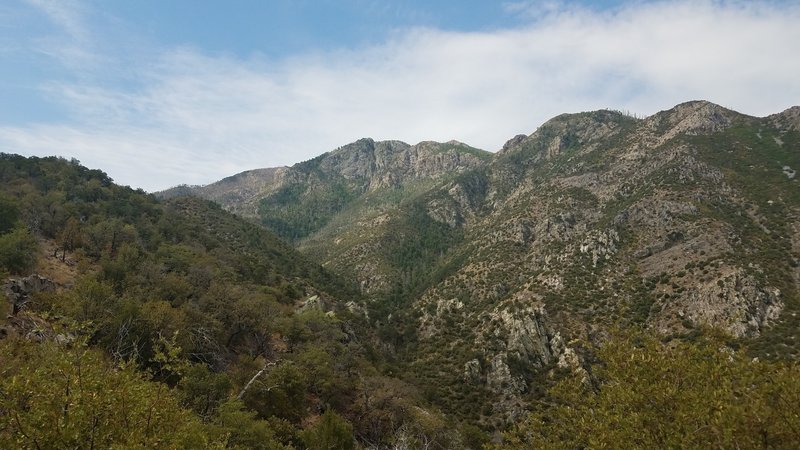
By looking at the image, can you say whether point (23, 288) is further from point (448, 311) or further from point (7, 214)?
point (448, 311)

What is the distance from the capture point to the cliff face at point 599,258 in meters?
77.9

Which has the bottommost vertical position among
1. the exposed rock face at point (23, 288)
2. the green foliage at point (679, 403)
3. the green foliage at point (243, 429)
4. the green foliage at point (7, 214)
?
the green foliage at point (243, 429)

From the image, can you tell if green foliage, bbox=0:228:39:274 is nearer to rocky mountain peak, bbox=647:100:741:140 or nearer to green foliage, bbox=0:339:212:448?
green foliage, bbox=0:339:212:448

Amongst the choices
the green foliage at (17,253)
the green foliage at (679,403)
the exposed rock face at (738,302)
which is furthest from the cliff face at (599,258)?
the green foliage at (17,253)

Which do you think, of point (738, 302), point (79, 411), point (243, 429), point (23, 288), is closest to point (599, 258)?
point (738, 302)

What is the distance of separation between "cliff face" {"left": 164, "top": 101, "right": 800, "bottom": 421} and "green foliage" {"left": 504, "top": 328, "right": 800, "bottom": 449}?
53962 millimetres

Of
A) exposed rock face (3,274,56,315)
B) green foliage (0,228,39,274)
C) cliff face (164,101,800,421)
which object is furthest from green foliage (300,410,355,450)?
cliff face (164,101,800,421)

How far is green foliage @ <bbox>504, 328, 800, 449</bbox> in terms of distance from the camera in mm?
11023

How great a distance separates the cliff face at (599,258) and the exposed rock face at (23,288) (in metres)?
58.4

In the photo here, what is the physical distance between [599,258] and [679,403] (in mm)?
94945

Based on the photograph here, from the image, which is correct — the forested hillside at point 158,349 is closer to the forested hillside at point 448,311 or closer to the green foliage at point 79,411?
the green foliage at point 79,411

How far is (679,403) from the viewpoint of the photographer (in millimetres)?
12320

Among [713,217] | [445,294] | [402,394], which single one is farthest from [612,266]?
[402,394]

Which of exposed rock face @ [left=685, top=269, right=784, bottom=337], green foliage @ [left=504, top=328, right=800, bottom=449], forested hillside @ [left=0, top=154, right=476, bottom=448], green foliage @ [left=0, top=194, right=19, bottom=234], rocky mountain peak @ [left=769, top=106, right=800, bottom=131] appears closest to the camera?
green foliage @ [left=504, top=328, right=800, bottom=449]
